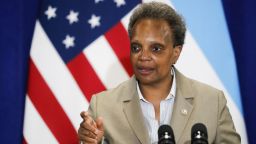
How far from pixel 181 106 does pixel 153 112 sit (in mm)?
110

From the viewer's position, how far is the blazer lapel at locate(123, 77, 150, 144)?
1.73 meters

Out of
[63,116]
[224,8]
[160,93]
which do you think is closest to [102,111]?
[160,93]

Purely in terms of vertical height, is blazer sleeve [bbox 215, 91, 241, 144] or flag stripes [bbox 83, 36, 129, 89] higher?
flag stripes [bbox 83, 36, 129, 89]

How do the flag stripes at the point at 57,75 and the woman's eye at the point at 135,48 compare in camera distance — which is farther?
the flag stripes at the point at 57,75

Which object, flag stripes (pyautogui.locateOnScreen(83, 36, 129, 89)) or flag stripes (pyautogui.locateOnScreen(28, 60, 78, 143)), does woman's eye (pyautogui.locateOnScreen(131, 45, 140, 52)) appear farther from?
flag stripes (pyautogui.locateOnScreen(28, 60, 78, 143))

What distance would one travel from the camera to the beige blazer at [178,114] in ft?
5.74

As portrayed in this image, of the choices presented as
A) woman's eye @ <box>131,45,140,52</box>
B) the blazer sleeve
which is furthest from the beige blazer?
woman's eye @ <box>131,45,140,52</box>

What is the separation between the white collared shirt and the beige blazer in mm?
28

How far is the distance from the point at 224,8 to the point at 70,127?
3.16ft

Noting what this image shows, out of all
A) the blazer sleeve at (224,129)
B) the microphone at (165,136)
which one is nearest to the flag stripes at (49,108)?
the blazer sleeve at (224,129)

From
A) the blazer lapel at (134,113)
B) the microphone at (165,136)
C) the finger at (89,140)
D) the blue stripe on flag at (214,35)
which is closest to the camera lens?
the microphone at (165,136)

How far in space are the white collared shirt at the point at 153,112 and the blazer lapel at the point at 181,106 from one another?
3 cm

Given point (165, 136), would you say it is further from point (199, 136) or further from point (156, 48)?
point (156, 48)

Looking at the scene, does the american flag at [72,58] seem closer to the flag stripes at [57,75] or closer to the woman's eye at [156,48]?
the flag stripes at [57,75]
